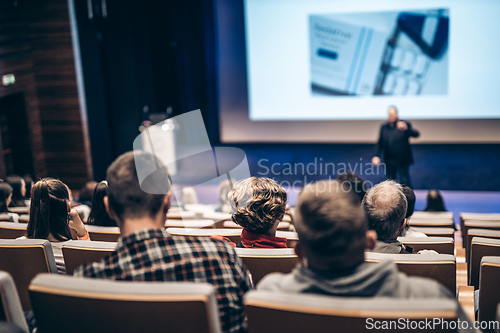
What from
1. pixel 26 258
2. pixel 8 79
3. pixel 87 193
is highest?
pixel 8 79

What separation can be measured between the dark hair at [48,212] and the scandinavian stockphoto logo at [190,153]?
4919 millimetres

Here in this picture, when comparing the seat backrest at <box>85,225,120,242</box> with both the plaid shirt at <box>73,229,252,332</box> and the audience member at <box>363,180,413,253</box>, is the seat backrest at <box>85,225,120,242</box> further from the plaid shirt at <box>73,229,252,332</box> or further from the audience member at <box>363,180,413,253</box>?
the audience member at <box>363,180,413,253</box>

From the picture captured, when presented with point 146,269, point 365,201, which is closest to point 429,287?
point 146,269

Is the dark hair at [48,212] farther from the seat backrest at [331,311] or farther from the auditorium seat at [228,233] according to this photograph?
the seat backrest at [331,311]

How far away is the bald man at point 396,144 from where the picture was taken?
20.1 ft

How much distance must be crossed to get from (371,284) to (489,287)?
2.27 ft

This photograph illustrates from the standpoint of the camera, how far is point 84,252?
1788mm

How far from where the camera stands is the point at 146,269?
50.4 inches

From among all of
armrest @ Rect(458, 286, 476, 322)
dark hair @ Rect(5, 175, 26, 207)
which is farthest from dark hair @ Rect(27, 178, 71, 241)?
dark hair @ Rect(5, 175, 26, 207)

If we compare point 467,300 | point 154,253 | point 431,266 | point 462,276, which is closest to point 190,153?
point 462,276

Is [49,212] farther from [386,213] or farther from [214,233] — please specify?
[386,213]

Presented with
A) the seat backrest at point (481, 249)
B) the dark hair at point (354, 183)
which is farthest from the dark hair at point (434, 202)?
the seat backrest at point (481, 249)

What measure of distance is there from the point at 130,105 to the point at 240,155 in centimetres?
212

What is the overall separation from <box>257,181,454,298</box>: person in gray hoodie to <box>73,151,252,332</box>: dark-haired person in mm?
269
